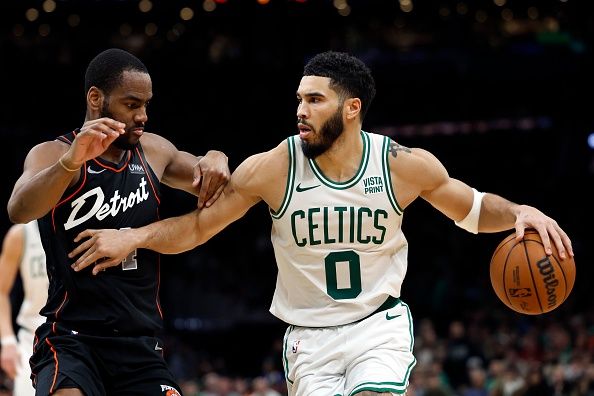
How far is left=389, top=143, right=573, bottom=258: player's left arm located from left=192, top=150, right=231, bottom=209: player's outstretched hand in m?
0.95

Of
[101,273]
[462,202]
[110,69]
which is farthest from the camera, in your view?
[462,202]

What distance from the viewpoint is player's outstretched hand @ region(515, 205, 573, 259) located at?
5.49 meters

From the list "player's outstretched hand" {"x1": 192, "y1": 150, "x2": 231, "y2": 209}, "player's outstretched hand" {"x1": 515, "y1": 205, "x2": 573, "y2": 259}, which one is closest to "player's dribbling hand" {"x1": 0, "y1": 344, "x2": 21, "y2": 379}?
"player's outstretched hand" {"x1": 192, "y1": 150, "x2": 231, "y2": 209}

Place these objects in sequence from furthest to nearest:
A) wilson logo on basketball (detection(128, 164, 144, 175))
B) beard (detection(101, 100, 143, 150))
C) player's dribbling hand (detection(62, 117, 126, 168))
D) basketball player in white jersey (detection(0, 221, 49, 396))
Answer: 1. basketball player in white jersey (detection(0, 221, 49, 396))
2. wilson logo on basketball (detection(128, 164, 144, 175))
3. beard (detection(101, 100, 143, 150))
4. player's dribbling hand (detection(62, 117, 126, 168))

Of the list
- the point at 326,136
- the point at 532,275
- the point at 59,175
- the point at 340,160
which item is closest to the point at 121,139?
the point at 59,175

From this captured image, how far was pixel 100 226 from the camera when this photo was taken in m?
5.23

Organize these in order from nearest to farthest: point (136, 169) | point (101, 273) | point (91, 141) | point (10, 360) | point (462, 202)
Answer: point (91, 141) < point (101, 273) < point (136, 169) < point (462, 202) < point (10, 360)

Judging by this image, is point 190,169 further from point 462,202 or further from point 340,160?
point 462,202

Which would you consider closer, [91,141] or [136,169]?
[91,141]

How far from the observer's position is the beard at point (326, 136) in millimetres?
5578

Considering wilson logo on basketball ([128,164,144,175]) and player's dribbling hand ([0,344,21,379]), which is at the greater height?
wilson logo on basketball ([128,164,144,175])

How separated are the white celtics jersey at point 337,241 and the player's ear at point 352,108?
0.25 meters

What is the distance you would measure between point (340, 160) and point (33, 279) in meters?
3.09

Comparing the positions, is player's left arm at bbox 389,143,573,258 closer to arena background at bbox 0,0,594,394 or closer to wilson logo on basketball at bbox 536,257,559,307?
wilson logo on basketball at bbox 536,257,559,307
